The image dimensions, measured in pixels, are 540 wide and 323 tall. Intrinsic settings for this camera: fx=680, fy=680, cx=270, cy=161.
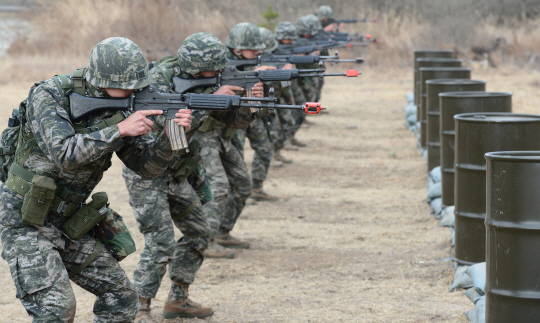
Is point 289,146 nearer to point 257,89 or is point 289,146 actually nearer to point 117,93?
point 257,89

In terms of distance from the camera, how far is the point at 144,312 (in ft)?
15.1

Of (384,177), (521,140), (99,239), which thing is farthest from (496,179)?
(384,177)

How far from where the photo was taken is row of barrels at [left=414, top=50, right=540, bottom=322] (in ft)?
11.8

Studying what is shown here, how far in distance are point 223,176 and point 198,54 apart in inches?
56.2

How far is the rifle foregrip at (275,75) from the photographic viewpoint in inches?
217

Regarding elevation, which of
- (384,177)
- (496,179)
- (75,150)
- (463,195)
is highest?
(75,150)

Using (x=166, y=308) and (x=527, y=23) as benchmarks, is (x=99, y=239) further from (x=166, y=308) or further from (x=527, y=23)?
(x=527, y=23)

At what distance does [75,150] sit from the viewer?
3.20 m

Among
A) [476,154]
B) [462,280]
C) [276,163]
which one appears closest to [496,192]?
[476,154]

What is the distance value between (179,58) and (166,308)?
1792mm

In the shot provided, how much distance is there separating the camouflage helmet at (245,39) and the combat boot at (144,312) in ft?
10.6

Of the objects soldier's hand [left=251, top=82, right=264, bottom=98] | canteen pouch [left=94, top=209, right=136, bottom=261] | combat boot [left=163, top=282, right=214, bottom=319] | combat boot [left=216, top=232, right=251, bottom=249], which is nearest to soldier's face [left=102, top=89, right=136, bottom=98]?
canteen pouch [left=94, top=209, right=136, bottom=261]

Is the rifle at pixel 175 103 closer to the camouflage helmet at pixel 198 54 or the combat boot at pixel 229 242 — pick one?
the camouflage helmet at pixel 198 54

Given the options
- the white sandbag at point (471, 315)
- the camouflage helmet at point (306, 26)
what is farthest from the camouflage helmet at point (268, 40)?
the white sandbag at point (471, 315)
